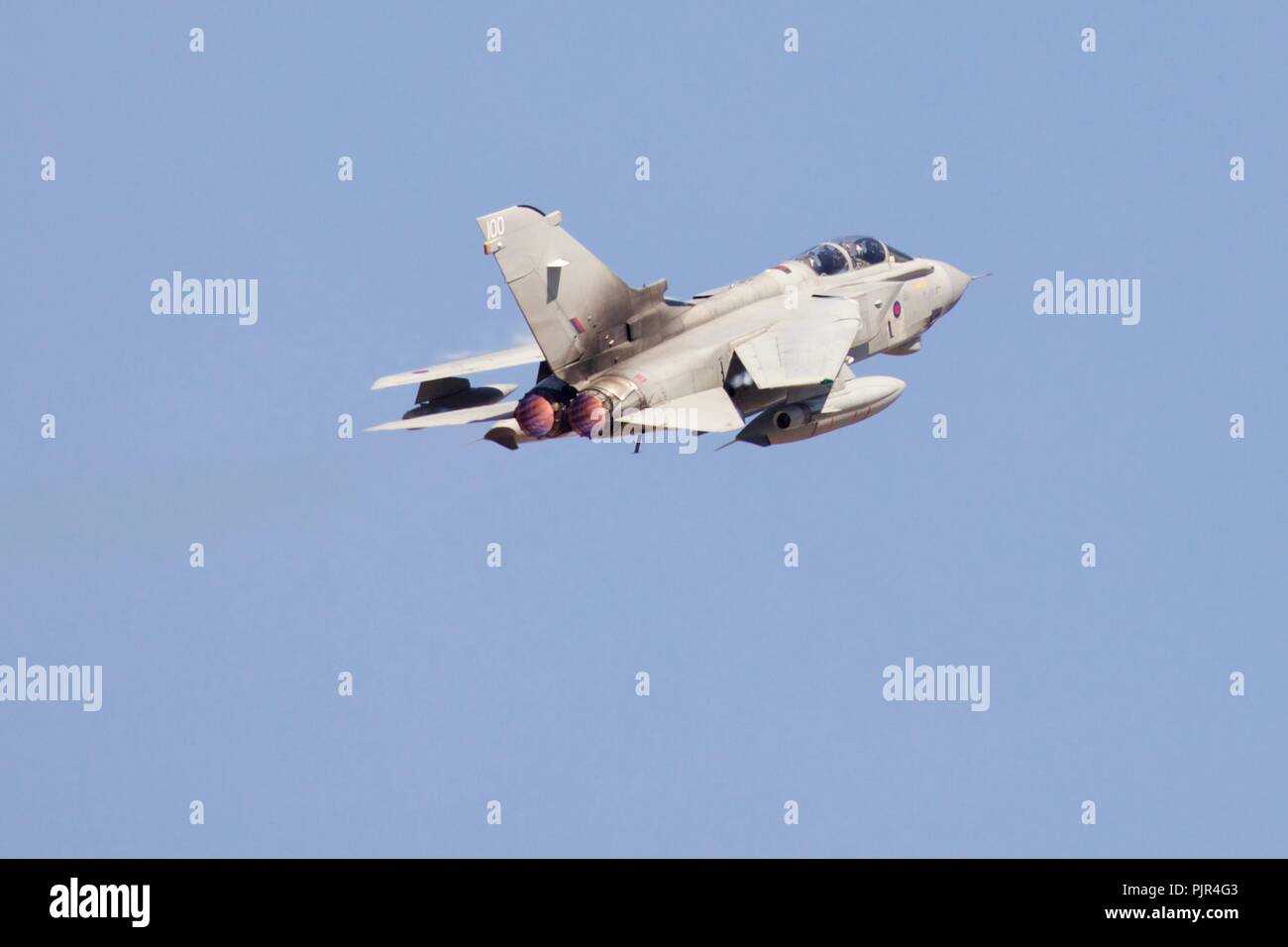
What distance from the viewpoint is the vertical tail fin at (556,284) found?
1545 inches

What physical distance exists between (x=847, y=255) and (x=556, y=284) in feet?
22.9

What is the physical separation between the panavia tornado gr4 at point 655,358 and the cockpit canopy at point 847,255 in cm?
75

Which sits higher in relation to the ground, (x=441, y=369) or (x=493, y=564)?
(x=441, y=369)

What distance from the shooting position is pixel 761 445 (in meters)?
41.0

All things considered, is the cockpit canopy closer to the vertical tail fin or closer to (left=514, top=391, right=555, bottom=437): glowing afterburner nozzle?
the vertical tail fin

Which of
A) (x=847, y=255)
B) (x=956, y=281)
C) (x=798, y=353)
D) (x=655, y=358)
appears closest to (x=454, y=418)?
(x=655, y=358)

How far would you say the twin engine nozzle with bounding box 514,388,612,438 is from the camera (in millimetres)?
39125

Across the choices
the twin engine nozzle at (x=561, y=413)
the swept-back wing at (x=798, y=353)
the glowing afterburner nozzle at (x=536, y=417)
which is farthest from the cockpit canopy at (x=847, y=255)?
the glowing afterburner nozzle at (x=536, y=417)

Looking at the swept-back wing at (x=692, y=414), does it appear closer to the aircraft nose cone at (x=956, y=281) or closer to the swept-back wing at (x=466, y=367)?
the swept-back wing at (x=466, y=367)

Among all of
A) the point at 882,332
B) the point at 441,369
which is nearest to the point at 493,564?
the point at 441,369

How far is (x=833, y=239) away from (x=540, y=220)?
287 inches

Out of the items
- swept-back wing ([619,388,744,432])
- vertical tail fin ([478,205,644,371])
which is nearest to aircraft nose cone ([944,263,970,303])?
swept-back wing ([619,388,744,432])
